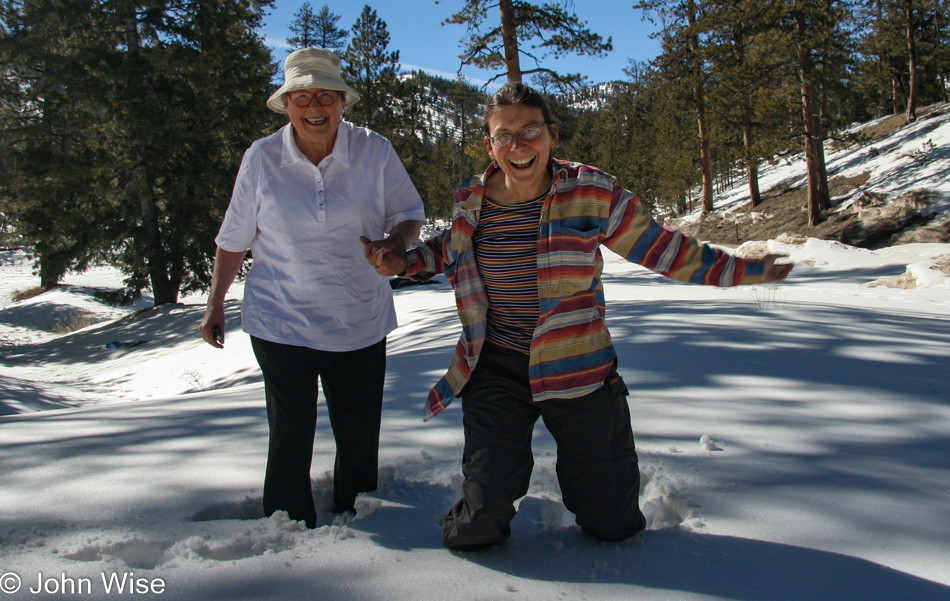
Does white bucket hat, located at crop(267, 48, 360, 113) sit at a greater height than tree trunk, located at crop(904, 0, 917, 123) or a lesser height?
lesser

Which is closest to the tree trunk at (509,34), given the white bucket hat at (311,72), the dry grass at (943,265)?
the dry grass at (943,265)

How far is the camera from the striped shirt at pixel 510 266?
215cm

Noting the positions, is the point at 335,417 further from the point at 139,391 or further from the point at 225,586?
the point at 139,391

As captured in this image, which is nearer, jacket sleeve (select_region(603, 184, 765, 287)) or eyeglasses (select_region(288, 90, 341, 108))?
jacket sleeve (select_region(603, 184, 765, 287))

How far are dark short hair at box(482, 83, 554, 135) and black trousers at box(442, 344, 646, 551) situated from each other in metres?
0.86

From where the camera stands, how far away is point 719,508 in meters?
2.15

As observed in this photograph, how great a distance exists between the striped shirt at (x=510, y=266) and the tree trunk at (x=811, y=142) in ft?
60.8

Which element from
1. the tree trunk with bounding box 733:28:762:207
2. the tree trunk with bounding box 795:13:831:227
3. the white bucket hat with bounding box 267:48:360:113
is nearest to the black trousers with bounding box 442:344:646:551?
the white bucket hat with bounding box 267:48:360:113

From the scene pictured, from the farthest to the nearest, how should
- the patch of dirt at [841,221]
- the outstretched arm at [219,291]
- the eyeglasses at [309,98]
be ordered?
the patch of dirt at [841,221]
the outstretched arm at [219,291]
the eyeglasses at [309,98]

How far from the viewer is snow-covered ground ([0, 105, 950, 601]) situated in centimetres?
177

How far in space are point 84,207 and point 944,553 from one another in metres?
18.7

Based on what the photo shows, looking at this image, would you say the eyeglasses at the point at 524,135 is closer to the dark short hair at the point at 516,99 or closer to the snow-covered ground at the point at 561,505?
the dark short hair at the point at 516,99

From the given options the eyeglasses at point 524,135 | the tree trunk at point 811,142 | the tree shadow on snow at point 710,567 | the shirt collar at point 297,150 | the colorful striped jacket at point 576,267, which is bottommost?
the tree shadow on snow at point 710,567

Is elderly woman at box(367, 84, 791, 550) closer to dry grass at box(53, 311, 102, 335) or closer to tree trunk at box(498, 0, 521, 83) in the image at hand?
tree trunk at box(498, 0, 521, 83)
